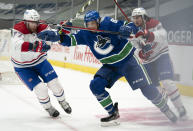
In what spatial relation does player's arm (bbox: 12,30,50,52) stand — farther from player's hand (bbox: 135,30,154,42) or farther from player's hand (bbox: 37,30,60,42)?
player's hand (bbox: 135,30,154,42)

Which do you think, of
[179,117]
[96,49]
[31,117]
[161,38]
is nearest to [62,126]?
[31,117]

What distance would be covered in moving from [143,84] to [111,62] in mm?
346

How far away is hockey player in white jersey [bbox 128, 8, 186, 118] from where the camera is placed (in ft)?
10.1

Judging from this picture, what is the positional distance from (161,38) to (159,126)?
2.82 feet

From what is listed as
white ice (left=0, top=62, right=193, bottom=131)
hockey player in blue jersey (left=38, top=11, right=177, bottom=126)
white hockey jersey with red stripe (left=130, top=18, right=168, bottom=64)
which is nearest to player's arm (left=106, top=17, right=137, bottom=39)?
hockey player in blue jersey (left=38, top=11, right=177, bottom=126)

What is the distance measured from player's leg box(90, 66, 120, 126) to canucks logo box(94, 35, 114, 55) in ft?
0.56

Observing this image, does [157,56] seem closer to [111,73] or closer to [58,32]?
[111,73]

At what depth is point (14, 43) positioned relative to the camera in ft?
10.3

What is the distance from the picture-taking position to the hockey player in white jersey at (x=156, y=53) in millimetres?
3092

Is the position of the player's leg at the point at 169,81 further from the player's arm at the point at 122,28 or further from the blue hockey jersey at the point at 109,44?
the player's arm at the point at 122,28

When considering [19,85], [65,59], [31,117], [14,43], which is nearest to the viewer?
[14,43]

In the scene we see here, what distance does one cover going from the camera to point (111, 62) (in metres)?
2.98

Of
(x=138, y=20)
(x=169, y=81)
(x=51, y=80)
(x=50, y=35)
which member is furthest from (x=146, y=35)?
(x=51, y=80)

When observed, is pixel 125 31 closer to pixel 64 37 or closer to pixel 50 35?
pixel 64 37
